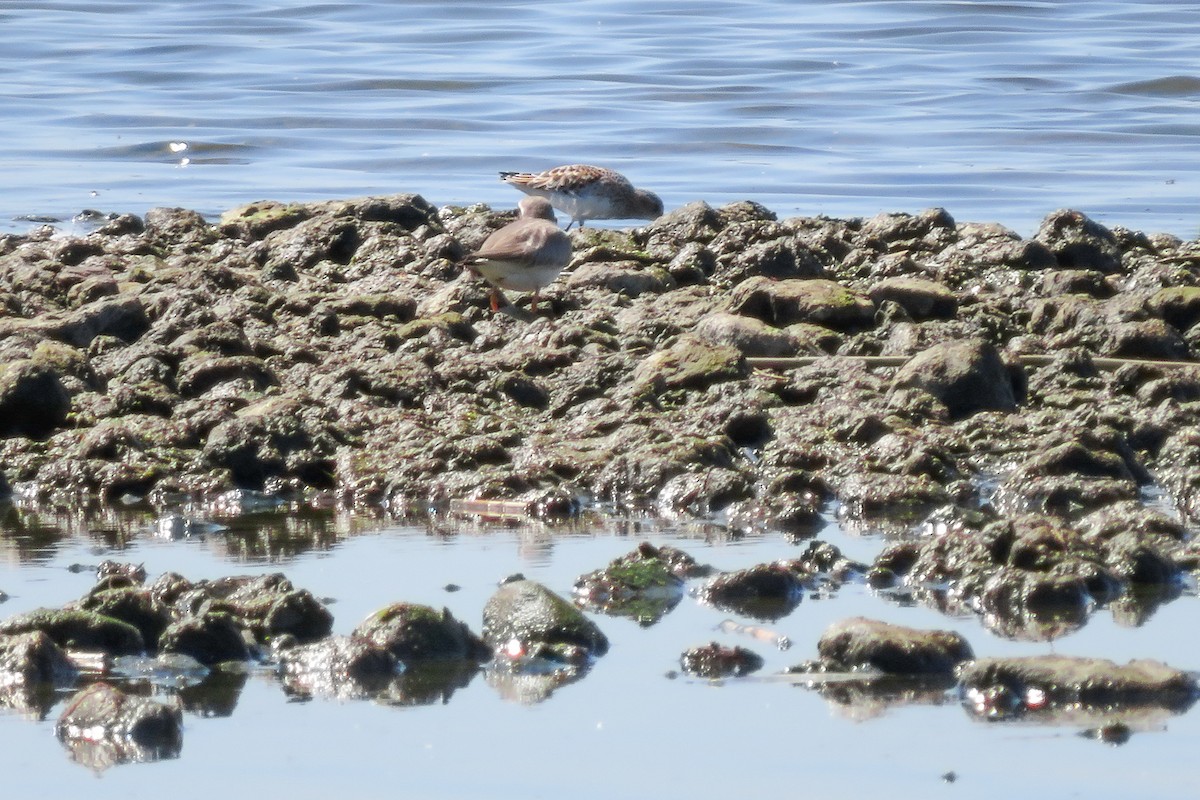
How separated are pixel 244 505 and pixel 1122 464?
119 inches

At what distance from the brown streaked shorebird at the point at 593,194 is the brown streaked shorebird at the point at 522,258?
166 inches

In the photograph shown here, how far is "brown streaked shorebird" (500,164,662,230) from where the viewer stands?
14094 mm

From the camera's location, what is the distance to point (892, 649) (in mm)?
4902

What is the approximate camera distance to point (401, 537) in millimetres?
6574

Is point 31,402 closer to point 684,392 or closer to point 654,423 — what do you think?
point 654,423

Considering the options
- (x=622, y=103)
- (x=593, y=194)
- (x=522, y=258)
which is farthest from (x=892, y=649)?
(x=622, y=103)

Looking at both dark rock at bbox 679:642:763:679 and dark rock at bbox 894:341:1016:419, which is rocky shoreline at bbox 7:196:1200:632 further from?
dark rock at bbox 679:642:763:679

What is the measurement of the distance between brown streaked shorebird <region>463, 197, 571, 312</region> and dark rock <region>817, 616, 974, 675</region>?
469cm

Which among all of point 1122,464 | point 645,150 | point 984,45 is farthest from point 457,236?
point 984,45

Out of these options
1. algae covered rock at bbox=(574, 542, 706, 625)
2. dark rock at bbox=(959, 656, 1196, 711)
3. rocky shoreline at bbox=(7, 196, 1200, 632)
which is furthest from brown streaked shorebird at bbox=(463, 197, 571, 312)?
dark rock at bbox=(959, 656, 1196, 711)

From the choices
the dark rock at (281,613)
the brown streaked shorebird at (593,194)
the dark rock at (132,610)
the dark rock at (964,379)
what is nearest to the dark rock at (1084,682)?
the dark rock at (281,613)

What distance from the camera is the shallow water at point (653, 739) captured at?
4242 mm

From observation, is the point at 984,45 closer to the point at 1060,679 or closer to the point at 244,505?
the point at 244,505

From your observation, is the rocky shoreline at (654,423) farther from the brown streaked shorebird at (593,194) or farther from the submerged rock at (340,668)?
the brown streaked shorebird at (593,194)
